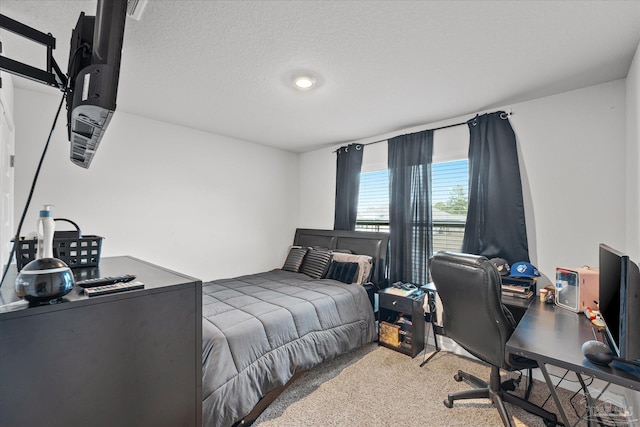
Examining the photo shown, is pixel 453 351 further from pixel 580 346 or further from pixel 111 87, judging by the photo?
pixel 111 87

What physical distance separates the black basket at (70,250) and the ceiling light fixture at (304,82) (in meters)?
1.68

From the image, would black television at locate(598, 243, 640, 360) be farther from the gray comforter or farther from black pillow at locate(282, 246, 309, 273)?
black pillow at locate(282, 246, 309, 273)

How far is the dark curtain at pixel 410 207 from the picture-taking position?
123 inches

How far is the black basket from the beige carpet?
1478 millimetres

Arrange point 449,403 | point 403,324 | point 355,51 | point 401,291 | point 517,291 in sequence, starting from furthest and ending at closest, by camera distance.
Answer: point 401,291
point 403,324
point 517,291
point 449,403
point 355,51

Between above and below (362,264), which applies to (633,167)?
above

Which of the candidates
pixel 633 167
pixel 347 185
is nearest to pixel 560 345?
pixel 633 167

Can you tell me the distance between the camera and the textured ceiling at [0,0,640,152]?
1.47 metres

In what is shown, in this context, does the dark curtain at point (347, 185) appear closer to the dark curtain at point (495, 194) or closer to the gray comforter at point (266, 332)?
the gray comforter at point (266, 332)

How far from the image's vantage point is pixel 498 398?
192cm

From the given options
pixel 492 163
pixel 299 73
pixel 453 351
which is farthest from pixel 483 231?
pixel 299 73

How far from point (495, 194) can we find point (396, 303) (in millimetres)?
1429

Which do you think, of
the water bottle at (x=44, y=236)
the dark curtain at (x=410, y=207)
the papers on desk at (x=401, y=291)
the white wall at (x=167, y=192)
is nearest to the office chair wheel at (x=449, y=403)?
the papers on desk at (x=401, y=291)

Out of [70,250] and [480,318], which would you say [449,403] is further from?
[70,250]
